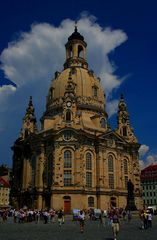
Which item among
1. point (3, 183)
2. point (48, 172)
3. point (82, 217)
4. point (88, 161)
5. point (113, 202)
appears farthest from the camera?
point (3, 183)

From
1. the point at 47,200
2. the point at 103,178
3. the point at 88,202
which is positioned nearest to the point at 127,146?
the point at 103,178

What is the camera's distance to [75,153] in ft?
228

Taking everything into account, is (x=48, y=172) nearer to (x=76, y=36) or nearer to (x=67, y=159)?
(x=67, y=159)

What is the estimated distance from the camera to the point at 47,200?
68250 millimetres

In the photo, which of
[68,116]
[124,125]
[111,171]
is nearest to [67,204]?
[111,171]

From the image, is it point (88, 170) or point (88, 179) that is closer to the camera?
point (88, 179)

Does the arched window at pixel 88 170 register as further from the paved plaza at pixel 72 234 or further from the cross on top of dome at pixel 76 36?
the cross on top of dome at pixel 76 36

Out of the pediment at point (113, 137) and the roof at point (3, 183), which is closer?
the pediment at point (113, 137)

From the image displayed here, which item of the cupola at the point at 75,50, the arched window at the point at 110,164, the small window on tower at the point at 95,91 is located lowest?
the arched window at the point at 110,164

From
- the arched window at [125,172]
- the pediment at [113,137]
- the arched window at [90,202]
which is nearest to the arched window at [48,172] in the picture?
the arched window at [90,202]

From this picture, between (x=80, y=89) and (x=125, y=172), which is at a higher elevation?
(x=80, y=89)

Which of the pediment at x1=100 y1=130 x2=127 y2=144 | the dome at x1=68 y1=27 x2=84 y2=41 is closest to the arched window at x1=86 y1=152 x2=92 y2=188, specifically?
the pediment at x1=100 y1=130 x2=127 y2=144

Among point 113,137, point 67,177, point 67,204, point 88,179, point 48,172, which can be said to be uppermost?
point 113,137

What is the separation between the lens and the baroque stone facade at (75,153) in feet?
225
